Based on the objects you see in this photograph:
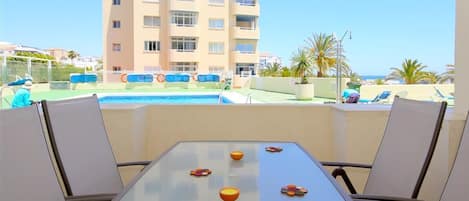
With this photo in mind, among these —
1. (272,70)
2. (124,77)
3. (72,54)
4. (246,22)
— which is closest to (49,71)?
(124,77)

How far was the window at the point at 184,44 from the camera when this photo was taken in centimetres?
2259

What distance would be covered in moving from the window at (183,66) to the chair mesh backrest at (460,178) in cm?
2176

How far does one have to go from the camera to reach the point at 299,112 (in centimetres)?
321

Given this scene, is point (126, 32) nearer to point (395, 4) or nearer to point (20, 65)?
point (20, 65)

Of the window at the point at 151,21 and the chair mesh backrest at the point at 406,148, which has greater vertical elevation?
the window at the point at 151,21

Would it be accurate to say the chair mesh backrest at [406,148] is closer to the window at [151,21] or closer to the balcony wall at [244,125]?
the balcony wall at [244,125]

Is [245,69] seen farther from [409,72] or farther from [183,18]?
[409,72]

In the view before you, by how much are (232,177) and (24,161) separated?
2.75 ft

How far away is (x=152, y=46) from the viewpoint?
22.5m

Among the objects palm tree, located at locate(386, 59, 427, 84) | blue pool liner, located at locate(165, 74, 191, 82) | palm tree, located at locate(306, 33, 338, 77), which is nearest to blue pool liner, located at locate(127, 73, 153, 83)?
blue pool liner, located at locate(165, 74, 191, 82)

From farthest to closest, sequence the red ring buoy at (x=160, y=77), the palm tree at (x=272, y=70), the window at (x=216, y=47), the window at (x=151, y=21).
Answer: the window at (x=216, y=47) < the window at (x=151, y=21) < the palm tree at (x=272, y=70) < the red ring buoy at (x=160, y=77)

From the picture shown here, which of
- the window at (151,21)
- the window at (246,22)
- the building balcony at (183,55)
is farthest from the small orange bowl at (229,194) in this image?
the window at (246,22)

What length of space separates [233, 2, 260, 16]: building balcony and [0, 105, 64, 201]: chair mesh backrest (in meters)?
22.0

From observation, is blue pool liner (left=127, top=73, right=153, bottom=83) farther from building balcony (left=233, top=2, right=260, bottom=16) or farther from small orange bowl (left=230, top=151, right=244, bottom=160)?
small orange bowl (left=230, top=151, right=244, bottom=160)
